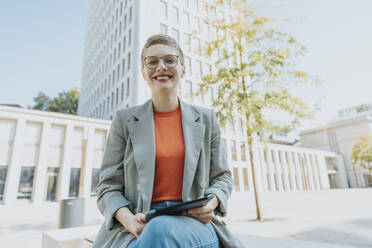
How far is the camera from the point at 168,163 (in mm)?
1657

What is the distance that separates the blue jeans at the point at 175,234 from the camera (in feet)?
3.42

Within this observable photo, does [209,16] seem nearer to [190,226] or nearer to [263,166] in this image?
[190,226]

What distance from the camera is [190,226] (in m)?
1.22

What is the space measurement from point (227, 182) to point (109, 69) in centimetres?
3522

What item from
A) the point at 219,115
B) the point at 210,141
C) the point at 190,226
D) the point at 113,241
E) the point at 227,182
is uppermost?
the point at 219,115

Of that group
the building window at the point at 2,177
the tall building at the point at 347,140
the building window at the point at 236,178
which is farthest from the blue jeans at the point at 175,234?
the tall building at the point at 347,140

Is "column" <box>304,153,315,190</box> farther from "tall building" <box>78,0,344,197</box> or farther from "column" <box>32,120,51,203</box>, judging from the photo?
"column" <box>32,120,51,203</box>

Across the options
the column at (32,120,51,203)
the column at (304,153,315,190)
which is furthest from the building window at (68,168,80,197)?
the column at (304,153,315,190)

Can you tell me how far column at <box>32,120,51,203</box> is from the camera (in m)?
18.6

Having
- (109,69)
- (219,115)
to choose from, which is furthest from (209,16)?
(109,69)

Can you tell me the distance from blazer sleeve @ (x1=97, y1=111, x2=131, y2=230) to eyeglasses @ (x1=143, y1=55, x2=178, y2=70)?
0.50 meters

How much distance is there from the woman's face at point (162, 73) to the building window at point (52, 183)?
2177 cm

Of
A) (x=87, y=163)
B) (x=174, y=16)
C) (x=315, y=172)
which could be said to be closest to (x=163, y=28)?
(x=174, y=16)

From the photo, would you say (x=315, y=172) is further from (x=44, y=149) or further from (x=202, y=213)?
(x=202, y=213)
